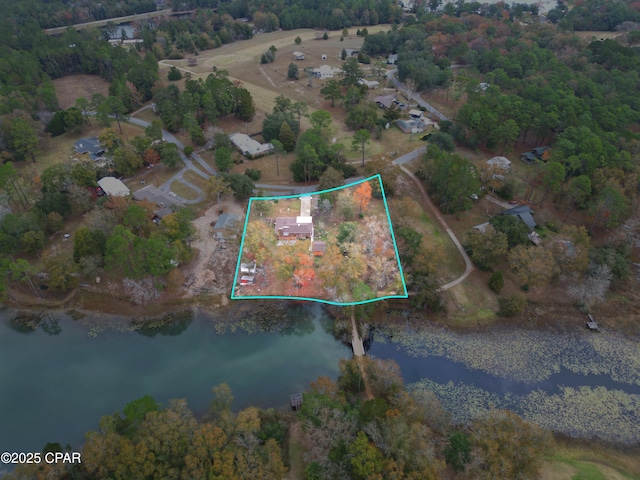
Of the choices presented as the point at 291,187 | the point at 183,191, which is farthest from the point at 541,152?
the point at 183,191

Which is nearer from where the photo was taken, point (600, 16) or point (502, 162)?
point (502, 162)

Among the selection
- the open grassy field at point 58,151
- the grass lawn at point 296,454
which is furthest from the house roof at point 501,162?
the open grassy field at point 58,151

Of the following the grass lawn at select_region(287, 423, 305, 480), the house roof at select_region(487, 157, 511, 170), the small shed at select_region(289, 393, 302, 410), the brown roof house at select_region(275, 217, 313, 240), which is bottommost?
the small shed at select_region(289, 393, 302, 410)

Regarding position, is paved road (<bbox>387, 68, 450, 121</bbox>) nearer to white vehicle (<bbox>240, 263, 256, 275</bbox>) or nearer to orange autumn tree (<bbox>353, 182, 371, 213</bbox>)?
orange autumn tree (<bbox>353, 182, 371, 213</bbox>)

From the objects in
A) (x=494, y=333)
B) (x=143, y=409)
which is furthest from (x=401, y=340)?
(x=143, y=409)

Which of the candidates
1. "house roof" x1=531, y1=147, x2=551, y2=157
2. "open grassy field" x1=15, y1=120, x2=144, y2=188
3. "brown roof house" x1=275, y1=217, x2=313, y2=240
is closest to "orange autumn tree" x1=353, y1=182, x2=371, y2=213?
"brown roof house" x1=275, y1=217, x2=313, y2=240

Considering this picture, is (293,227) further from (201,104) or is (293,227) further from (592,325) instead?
(201,104)
